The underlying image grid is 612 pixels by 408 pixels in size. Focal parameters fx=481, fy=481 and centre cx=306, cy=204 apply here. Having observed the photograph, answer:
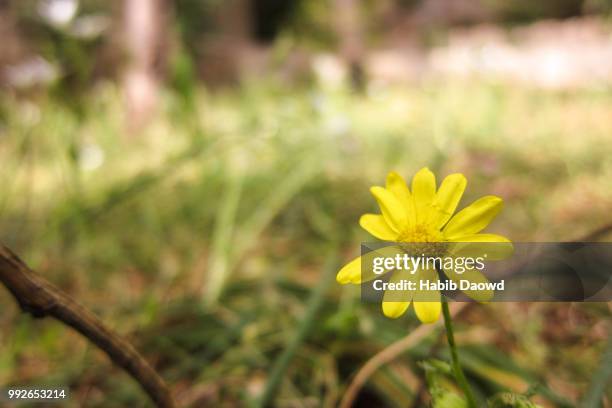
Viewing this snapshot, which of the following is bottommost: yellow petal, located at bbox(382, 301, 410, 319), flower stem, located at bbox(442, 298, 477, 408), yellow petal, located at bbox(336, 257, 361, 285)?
flower stem, located at bbox(442, 298, 477, 408)

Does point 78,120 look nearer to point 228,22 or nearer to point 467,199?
point 467,199

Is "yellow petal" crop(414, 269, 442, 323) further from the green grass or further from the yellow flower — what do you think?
the green grass

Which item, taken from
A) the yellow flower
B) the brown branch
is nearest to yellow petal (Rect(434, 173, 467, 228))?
the yellow flower

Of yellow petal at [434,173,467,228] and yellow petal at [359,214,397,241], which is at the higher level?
yellow petal at [434,173,467,228]

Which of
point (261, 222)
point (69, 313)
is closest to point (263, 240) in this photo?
point (261, 222)

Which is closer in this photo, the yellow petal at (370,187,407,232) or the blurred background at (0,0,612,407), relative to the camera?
the yellow petal at (370,187,407,232)

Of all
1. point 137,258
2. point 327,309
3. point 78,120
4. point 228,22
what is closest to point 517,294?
point 327,309

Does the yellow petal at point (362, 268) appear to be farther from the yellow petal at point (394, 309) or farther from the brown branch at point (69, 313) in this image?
the brown branch at point (69, 313)
